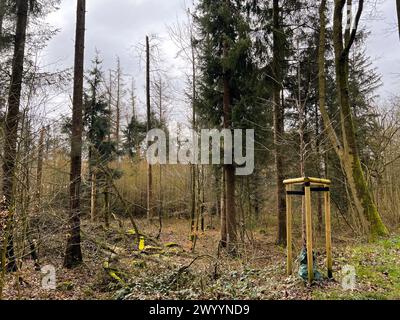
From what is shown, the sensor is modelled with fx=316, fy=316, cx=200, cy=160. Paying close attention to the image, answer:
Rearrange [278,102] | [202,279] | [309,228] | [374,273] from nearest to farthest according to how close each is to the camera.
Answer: [309,228] → [374,273] → [202,279] → [278,102]

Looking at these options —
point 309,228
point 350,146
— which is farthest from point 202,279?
point 350,146

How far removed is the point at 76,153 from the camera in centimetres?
877

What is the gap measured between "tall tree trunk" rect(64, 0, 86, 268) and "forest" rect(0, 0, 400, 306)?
0.04 m

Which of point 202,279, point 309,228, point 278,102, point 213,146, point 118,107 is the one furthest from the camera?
point 118,107

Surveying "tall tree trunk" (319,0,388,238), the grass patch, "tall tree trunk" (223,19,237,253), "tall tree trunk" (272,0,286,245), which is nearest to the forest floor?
the grass patch

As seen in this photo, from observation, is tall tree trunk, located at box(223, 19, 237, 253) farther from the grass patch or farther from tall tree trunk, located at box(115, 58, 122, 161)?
tall tree trunk, located at box(115, 58, 122, 161)

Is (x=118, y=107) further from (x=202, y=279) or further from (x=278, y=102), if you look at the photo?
(x=202, y=279)

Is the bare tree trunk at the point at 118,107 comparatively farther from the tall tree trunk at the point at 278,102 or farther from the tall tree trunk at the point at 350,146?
the tall tree trunk at the point at 350,146

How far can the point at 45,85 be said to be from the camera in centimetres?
926

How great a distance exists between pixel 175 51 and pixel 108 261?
1055 cm

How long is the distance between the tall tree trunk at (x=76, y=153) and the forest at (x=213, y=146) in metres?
0.04

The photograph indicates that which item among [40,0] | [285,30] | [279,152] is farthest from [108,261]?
[285,30]

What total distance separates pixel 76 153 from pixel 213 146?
5295 mm

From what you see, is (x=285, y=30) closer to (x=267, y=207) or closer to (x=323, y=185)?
(x=323, y=185)
